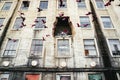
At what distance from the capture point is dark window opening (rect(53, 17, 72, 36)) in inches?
746

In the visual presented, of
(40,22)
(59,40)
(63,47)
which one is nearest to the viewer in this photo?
(63,47)

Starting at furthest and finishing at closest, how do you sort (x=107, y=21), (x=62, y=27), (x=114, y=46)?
(x=107, y=21), (x=62, y=27), (x=114, y=46)

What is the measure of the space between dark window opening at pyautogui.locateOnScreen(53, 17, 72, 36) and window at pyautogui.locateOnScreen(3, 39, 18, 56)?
4.27 m

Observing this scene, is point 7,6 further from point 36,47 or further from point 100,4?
point 100,4

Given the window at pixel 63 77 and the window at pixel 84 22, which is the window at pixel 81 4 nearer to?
the window at pixel 84 22

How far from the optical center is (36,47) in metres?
17.5

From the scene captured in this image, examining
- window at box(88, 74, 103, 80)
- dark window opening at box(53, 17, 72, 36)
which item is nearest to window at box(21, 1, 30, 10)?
dark window opening at box(53, 17, 72, 36)

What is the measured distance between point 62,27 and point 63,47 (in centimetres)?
307

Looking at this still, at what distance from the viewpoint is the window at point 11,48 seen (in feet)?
56.3

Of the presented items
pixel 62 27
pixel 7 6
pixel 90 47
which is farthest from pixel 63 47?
pixel 7 6

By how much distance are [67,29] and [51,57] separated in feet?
14.7

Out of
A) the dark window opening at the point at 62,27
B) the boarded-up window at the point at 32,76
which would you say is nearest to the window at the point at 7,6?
the dark window opening at the point at 62,27

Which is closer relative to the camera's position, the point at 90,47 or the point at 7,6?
the point at 90,47

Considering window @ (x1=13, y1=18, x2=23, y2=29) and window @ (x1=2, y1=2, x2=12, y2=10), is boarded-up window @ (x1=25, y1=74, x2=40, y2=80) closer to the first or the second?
window @ (x1=13, y1=18, x2=23, y2=29)
